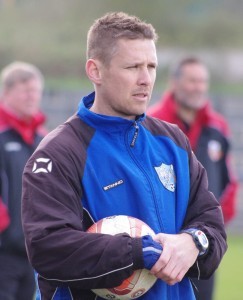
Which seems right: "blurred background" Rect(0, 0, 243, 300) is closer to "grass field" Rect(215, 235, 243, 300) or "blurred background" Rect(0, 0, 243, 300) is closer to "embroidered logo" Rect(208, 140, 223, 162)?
"grass field" Rect(215, 235, 243, 300)

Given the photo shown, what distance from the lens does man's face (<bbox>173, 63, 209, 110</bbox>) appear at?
8.21 meters

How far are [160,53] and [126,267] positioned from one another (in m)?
32.6

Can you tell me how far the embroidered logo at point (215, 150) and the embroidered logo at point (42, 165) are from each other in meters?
3.77

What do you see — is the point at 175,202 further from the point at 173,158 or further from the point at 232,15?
the point at 232,15

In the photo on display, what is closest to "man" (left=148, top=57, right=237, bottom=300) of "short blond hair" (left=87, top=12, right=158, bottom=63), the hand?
"short blond hair" (left=87, top=12, right=158, bottom=63)

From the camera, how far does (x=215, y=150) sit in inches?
325

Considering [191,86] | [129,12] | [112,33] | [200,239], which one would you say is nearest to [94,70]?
[112,33]

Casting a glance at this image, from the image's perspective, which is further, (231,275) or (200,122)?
(231,275)

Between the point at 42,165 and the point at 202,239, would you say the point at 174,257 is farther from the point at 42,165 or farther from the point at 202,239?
the point at 42,165

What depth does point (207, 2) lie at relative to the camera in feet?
145

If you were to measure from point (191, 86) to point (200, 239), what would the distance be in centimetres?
396

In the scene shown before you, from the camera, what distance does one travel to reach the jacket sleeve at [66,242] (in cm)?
427

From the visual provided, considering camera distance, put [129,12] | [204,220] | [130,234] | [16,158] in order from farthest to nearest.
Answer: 1. [129,12]
2. [16,158]
3. [204,220]
4. [130,234]

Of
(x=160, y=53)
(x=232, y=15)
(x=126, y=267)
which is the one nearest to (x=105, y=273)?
(x=126, y=267)
